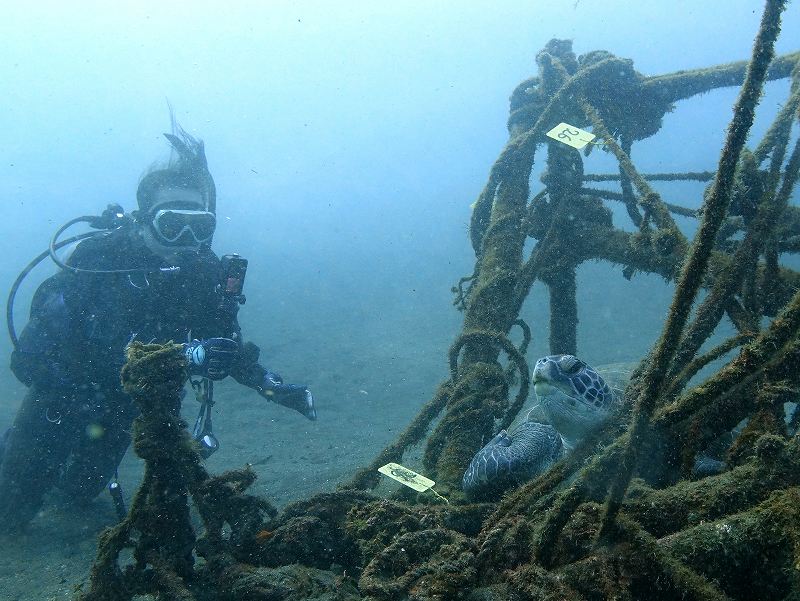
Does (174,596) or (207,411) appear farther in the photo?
(207,411)

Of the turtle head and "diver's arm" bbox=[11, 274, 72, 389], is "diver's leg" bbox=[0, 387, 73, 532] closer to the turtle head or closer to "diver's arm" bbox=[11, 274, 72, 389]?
"diver's arm" bbox=[11, 274, 72, 389]

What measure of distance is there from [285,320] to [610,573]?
69.6 ft

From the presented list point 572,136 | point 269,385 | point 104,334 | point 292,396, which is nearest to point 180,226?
point 104,334

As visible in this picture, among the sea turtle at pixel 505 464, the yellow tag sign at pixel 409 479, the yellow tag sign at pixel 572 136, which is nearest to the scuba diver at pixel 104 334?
the yellow tag sign at pixel 409 479

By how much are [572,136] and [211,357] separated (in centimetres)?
299

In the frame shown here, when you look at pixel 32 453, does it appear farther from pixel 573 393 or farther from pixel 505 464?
pixel 573 393

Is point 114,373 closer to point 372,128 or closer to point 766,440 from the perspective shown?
point 766,440

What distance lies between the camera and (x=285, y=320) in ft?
70.8

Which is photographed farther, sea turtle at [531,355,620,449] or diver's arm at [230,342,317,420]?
diver's arm at [230,342,317,420]

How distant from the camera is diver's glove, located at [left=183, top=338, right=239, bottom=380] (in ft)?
11.6

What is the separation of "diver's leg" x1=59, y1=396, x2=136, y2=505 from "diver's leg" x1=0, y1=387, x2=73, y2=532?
0.20 metres

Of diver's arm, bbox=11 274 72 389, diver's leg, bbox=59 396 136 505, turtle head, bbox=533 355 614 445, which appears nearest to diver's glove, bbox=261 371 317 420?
diver's leg, bbox=59 396 136 505

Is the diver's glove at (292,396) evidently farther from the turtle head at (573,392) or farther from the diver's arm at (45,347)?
the turtle head at (573,392)

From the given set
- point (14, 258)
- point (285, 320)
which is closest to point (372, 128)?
point (14, 258)
